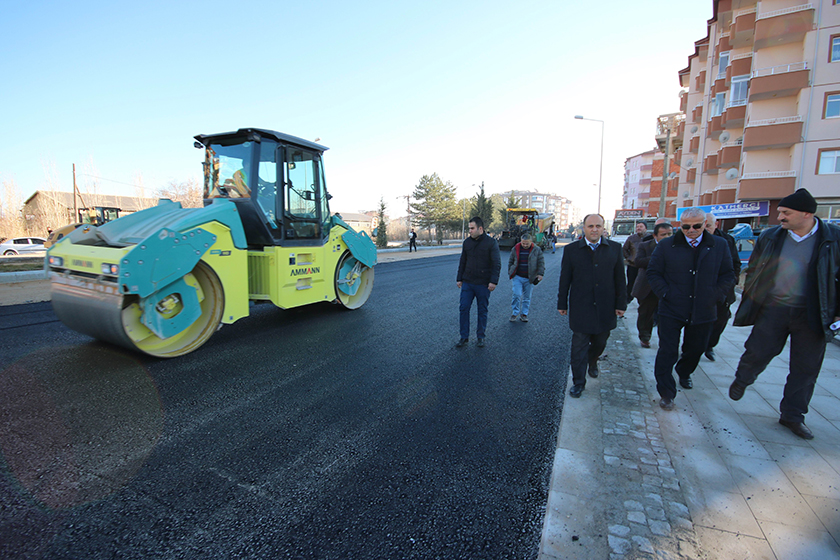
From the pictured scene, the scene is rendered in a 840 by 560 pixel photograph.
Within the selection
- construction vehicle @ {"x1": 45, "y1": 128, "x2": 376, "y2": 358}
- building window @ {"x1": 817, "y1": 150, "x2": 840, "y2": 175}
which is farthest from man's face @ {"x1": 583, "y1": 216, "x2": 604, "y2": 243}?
building window @ {"x1": 817, "y1": 150, "x2": 840, "y2": 175}

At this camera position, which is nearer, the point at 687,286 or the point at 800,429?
the point at 800,429

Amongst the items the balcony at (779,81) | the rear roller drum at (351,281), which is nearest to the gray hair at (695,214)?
the rear roller drum at (351,281)

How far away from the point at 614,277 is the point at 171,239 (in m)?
4.57

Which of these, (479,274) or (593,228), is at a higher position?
(593,228)

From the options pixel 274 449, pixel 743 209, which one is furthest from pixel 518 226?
pixel 274 449

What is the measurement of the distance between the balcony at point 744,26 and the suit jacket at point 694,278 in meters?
29.7

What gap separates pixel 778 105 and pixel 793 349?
89.6ft

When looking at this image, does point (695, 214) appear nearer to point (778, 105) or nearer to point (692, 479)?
point (692, 479)

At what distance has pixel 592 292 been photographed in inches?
159

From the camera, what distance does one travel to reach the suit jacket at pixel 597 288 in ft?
13.2

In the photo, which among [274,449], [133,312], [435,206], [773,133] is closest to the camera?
[274,449]

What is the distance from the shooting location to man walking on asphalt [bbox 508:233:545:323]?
23.3 feet

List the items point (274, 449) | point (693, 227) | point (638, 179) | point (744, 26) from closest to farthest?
point (274, 449), point (693, 227), point (744, 26), point (638, 179)

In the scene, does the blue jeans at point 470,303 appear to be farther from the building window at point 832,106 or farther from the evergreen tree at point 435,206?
the evergreen tree at point 435,206
